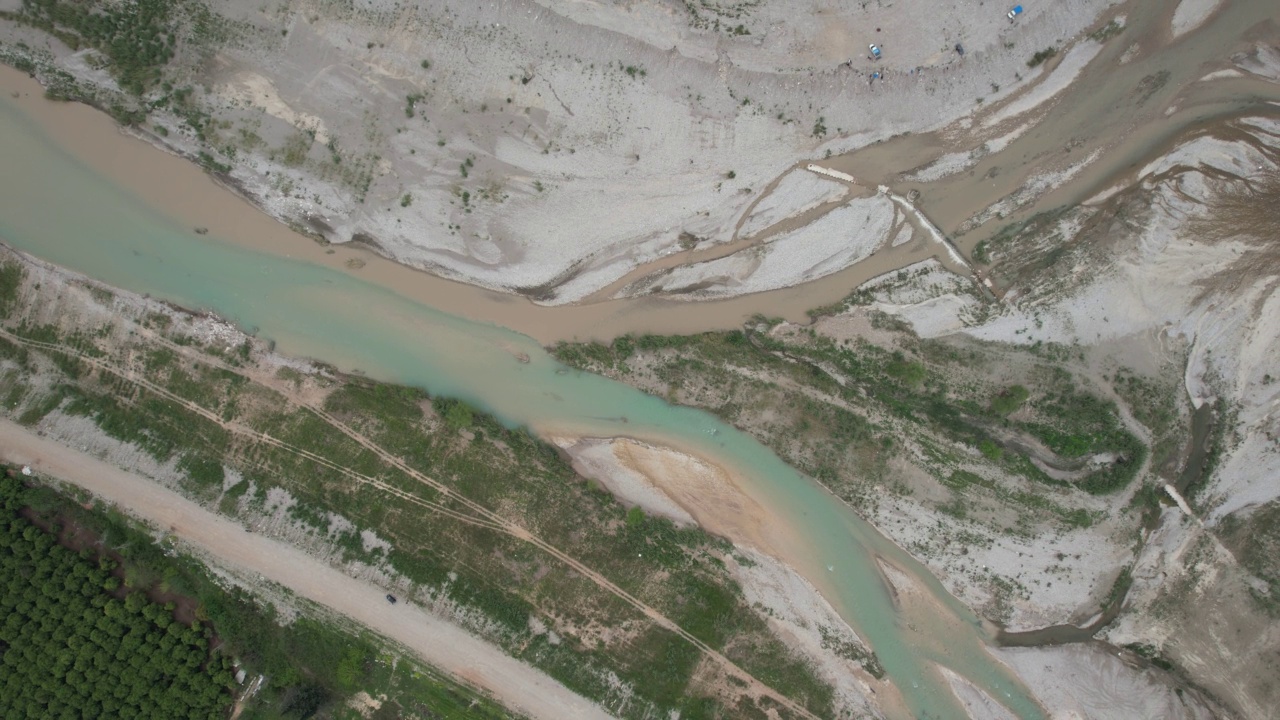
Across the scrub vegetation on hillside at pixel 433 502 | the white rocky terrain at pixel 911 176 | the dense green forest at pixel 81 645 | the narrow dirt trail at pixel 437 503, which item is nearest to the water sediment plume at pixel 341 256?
the white rocky terrain at pixel 911 176

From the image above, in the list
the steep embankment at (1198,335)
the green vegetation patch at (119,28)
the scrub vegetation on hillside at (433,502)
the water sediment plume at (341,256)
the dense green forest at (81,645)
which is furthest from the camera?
the water sediment plume at (341,256)

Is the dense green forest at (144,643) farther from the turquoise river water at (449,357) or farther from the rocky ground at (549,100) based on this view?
the rocky ground at (549,100)

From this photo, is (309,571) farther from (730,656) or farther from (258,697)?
(730,656)

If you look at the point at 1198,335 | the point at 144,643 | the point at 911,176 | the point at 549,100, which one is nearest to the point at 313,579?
the point at 144,643

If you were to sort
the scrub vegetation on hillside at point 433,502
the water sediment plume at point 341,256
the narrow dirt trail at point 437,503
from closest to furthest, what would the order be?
1. the scrub vegetation on hillside at point 433,502
2. the narrow dirt trail at point 437,503
3. the water sediment plume at point 341,256

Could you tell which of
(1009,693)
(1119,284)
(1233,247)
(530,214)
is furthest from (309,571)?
(1233,247)

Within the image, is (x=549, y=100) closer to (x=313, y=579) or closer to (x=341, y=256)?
(x=341, y=256)
